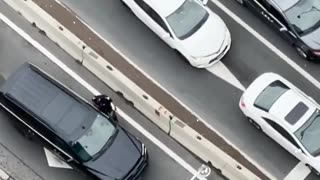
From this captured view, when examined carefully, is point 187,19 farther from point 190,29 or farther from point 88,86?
point 88,86

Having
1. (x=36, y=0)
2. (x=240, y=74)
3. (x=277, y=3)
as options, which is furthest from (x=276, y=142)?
(x=36, y=0)

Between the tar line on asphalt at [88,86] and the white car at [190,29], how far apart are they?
255 centimetres

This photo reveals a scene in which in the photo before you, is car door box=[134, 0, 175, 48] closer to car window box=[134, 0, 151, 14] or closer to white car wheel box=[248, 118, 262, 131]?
car window box=[134, 0, 151, 14]

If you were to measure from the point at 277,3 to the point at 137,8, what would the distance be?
416cm

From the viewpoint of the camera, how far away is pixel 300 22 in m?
26.6

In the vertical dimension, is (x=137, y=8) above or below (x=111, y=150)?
above

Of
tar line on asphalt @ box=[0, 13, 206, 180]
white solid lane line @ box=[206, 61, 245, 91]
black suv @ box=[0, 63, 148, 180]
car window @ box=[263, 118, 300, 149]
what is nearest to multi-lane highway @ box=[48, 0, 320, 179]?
white solid lane line @ box=[206, 61, 245, 91]

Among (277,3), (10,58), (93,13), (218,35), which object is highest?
(277,3)

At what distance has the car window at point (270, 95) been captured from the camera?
25.3 metres

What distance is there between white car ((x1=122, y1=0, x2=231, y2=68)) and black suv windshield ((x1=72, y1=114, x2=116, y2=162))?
3.54 m

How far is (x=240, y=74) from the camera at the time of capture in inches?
1049

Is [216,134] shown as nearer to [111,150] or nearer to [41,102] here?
[111,150]

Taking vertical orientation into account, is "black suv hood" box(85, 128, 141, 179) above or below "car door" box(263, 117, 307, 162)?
below

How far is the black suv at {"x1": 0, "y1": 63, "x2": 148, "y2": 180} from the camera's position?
79.2ft
